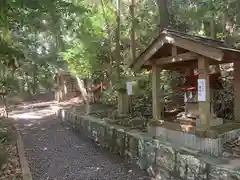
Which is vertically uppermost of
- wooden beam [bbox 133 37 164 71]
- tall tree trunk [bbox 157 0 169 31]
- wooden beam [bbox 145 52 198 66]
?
tall tree trunk [bbox 157 0 169 31]

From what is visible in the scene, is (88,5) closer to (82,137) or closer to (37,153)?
(82,137)

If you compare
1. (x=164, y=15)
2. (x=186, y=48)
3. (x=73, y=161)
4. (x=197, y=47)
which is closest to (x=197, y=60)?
(x=186, y=48)

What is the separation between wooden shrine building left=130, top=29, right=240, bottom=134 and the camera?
4602 mm

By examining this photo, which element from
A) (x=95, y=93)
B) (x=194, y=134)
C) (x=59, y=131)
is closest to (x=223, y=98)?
(x=194, y=134)

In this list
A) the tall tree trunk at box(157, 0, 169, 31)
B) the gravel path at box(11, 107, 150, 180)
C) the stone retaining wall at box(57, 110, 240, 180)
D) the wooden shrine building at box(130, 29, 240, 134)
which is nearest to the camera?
the stone retaining wall at box(57, 110, 240, 180)

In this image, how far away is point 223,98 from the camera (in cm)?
706

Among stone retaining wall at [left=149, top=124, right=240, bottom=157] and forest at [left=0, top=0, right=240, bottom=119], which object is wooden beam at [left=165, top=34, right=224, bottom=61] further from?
forest at [left=0, top=0, right=240, bottom=119]

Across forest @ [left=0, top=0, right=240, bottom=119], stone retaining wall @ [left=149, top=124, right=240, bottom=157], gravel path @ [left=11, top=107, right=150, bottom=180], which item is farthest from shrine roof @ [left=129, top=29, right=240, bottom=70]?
gravel path @ [left=11, top=107, right=150, bottom=180]

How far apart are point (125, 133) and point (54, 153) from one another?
225 centimetres

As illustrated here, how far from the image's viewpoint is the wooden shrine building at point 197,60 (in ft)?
15.1

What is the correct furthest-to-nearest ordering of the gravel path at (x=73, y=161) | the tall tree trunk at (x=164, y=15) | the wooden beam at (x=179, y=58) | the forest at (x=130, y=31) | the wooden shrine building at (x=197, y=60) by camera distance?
the forest at (x=130, y=31)
the tall tree trunk at (x=164, y=15)
the gravel path at (x=73, y=161)
the wooden beam at (x=179, y=58)
the wooden shrine building at (x=197, y=60)

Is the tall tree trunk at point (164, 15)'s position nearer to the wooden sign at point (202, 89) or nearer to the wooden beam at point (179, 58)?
the wooden beam at point (179, 58)

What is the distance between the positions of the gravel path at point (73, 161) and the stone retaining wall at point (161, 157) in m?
0.26

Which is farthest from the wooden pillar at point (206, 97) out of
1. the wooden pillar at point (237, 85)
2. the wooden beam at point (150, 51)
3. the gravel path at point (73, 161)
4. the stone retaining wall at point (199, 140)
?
the gravel path at point (73, 161)
